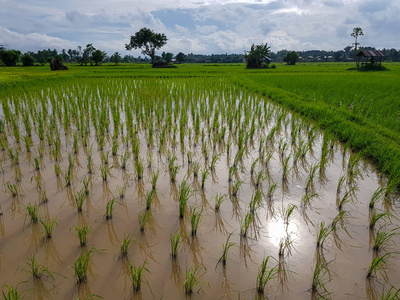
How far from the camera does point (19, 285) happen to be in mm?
2006

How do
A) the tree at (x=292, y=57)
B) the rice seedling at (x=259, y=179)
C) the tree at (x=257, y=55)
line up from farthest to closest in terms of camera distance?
the tree at (x=292, y=57)
the tree at (x=257, y=55)
the rice seedling at (x=259, y=179)

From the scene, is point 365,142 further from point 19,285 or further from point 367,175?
point 19,285

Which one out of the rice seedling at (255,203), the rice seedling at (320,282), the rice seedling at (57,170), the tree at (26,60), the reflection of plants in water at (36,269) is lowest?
the rice seedling at (320,282)

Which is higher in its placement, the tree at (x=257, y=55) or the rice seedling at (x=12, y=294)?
the tree at (x=257, y=55)

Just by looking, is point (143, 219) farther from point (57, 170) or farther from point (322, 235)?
point (57, 170)

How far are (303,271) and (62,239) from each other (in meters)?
2.06

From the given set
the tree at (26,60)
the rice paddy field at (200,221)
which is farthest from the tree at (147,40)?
the rice paddy field at (200,221)

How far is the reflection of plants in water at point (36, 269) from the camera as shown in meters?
2.07

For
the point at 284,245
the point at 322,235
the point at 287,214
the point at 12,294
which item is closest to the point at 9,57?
the point at 12,294

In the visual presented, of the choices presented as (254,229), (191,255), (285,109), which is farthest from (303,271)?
(285,109)

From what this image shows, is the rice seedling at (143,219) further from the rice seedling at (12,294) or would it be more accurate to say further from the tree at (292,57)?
the tree at (292,57)

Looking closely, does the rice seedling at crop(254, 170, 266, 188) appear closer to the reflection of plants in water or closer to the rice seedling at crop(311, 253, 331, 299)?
the rice seedling at crop(311, 253, 331, 299)

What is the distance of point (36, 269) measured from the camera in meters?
2.06

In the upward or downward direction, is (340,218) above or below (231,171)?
below
